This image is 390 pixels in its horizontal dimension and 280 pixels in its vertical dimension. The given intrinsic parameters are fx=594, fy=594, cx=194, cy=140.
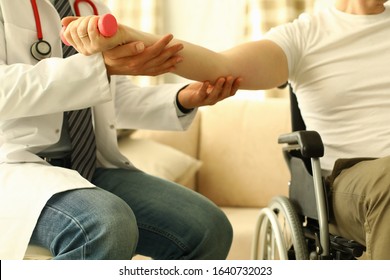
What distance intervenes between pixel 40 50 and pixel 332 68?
0.79m

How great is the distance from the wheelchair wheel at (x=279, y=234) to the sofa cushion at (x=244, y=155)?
3.11ft

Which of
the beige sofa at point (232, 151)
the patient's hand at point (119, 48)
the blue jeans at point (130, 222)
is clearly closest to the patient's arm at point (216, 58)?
the patient's hand at point (119, 48)

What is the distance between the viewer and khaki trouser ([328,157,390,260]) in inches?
48.6

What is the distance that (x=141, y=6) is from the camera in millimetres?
3693

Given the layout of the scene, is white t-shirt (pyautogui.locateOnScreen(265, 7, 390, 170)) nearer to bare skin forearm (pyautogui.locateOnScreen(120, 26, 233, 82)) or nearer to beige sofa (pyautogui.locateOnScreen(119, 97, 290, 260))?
bare skin forearm (pyautogui.locateOnScreen(120, 26, 233, 82))

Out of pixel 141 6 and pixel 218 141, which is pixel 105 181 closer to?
pixel 218 141

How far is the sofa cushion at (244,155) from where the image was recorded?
2.83 m

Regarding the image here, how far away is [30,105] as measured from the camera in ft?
4.28

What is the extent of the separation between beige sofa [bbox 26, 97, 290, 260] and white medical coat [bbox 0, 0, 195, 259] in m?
1.23

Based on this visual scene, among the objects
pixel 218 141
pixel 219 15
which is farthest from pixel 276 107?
pixel 219 15

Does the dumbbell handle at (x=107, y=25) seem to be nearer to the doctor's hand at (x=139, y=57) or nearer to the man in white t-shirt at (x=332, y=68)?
the doctor's hand at (x=139, y=57)

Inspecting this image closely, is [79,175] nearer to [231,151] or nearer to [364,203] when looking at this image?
[364,203]

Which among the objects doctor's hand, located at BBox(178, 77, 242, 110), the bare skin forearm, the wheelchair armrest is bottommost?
the wheelchair armrest

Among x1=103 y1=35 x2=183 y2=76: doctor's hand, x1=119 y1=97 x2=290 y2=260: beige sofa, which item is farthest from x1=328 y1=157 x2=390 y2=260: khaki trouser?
x1=119 y1=97 x2=290 y2=260: beige sofa
